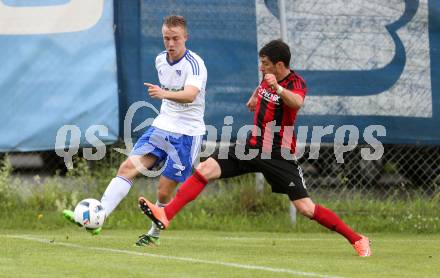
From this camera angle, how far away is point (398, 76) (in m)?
11.1

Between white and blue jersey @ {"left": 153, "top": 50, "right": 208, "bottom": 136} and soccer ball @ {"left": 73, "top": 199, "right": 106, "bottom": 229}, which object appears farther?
white and blue jersey @ {"left": 153, "top": 50, "right": 208, "bottom": 136}

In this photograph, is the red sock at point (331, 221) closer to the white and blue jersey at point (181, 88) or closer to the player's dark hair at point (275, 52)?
the player's dark hair at point (275, 52)

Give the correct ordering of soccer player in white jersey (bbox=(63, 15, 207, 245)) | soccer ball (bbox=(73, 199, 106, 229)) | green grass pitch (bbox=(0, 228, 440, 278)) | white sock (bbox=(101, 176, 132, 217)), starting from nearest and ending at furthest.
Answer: green grass pitch (bbox=(0, 228, 440, 278))
soccer ball (bbox=(73, 199, 106, 229))
white sock (bbox=(101, 176, 132, 217))
soccer player in white jersey (bbox=(63, 15, 207, 245))

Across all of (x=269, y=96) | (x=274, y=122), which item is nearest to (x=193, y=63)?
(x=269, y=96)

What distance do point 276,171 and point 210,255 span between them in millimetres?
850

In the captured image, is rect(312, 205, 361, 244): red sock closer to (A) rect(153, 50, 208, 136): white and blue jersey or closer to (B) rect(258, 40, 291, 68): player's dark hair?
(B) rect(258, 40, 291, 68): player's dark hair

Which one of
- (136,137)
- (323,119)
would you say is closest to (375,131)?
(323,119)

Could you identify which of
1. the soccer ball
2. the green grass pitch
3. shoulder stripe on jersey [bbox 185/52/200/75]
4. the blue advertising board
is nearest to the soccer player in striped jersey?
the green grass pitch

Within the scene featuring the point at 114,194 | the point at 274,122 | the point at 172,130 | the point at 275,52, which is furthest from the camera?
the point at 172,130

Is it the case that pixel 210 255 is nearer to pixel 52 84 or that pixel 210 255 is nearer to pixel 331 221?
pixel 331 221

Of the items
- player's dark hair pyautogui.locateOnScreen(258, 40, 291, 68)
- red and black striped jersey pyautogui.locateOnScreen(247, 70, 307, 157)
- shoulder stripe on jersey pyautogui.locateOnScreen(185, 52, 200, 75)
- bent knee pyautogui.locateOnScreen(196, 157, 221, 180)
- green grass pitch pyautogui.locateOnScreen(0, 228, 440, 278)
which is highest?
player's dark hair pyautogui.locateOnScreen(258, 40, 291, 68)

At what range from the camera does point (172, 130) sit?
8781mm

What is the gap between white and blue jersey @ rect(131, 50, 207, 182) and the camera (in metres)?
8.66

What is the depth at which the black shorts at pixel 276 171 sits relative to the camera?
26.9ft
